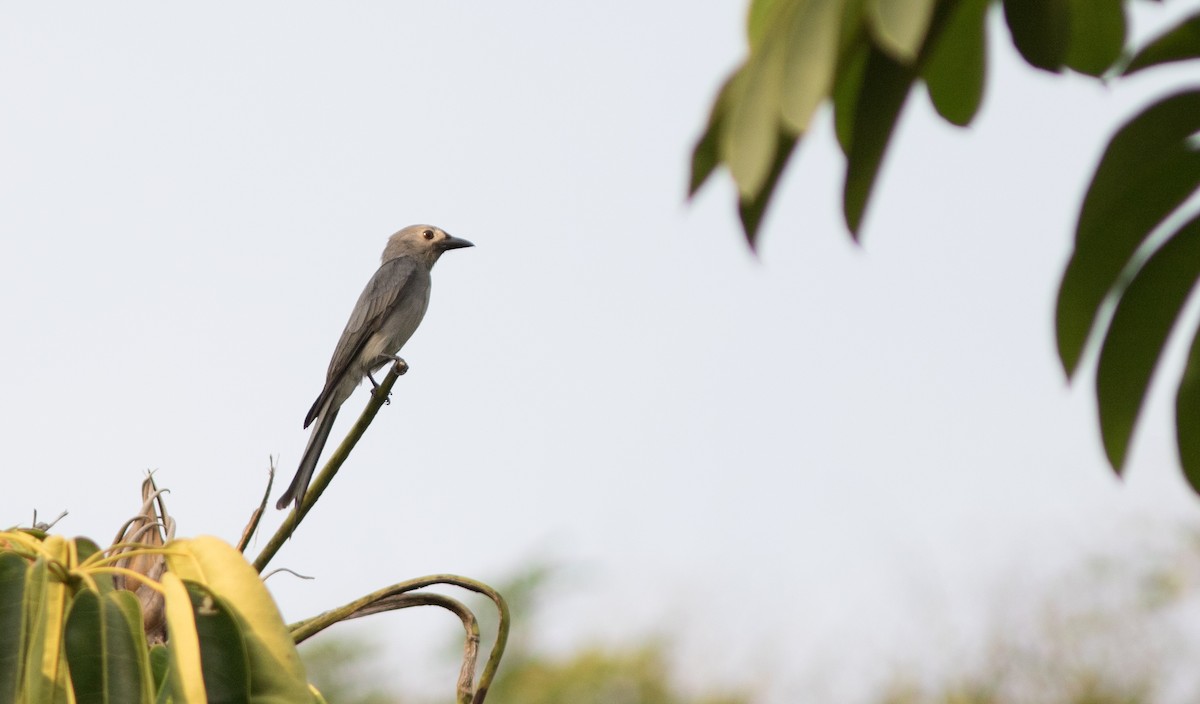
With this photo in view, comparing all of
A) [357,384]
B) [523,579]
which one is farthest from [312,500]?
[523,579]

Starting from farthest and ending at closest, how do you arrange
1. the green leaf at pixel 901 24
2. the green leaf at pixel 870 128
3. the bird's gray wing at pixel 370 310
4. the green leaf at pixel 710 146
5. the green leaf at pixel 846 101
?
the bird's gray wing at pixel 370 310
the green leaf at pixel 846 101
the green leaf at pixel 870 128
the green leaf at pixel 710 146
the green leaf at pixel 901 24

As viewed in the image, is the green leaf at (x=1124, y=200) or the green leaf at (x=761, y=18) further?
the green leaf at (x=1124, y=200)

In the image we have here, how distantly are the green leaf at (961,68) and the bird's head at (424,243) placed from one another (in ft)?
25.6

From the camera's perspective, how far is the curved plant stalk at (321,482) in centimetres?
236

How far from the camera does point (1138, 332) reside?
1.50 m

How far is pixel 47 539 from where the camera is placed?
188cm

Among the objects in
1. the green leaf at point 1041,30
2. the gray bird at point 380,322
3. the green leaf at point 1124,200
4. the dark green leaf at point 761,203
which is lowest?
the gray bird at point 380,322

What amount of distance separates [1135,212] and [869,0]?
1.97 feet

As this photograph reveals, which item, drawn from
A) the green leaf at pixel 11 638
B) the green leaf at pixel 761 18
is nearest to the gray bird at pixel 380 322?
the green leaf at pixel 11 638

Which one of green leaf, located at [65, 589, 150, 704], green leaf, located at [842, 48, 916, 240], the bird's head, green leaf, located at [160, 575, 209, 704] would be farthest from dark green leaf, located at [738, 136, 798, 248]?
the bird's head

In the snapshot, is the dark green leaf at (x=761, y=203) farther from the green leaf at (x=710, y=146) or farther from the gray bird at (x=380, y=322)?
the gray bird at (x=380, y=322)

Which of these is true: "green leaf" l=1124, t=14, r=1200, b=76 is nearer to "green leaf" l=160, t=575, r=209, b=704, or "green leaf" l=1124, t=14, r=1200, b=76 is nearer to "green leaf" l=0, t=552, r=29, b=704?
"green leaf" l=160, t=575, r=209, b=704

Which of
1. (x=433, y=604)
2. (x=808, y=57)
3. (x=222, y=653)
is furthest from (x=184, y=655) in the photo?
(x=808, y=57)

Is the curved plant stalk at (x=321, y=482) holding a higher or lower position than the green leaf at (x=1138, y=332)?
lower
